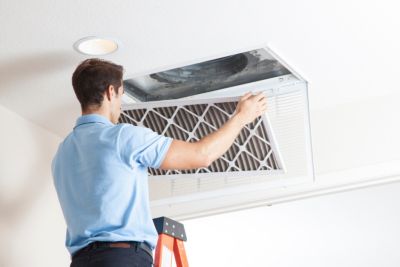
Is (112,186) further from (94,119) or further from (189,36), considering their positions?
(189,36)

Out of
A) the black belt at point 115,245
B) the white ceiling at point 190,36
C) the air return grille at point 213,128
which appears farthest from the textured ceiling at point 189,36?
the black belt at point 115,245

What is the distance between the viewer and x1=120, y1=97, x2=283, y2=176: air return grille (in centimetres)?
179

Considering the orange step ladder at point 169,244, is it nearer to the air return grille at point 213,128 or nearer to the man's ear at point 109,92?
the air return grille at point 213,128

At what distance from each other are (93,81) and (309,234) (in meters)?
1.88

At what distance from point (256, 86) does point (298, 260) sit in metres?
1.51

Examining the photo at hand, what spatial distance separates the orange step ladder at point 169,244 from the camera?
1848 mm

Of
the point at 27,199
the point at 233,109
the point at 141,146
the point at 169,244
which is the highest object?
the point at 233,109

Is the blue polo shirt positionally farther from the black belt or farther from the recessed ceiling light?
the recessed ceiling light

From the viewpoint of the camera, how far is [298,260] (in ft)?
10.2

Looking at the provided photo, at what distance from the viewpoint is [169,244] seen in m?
1.91

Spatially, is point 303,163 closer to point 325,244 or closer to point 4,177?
point 4,177

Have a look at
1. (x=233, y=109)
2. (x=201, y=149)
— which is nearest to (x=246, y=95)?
(x=233, y=109)

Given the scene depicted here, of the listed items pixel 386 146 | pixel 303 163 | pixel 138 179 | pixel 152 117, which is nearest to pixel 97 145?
pixel 138 179

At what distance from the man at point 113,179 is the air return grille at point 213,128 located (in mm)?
251
